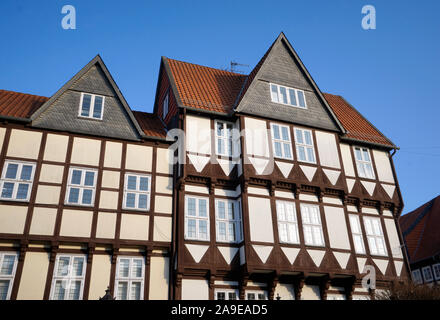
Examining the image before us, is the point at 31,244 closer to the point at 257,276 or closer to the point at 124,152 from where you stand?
the point at 124,152

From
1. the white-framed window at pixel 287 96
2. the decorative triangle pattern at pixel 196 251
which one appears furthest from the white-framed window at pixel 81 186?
the white-framed window at pixel 287 96

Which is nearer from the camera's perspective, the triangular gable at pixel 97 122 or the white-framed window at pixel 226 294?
the white-framed window at pixel 226 294

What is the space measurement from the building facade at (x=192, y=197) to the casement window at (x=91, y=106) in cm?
7

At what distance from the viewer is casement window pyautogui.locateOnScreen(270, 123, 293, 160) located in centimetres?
1953

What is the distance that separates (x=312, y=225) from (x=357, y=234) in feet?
9.52

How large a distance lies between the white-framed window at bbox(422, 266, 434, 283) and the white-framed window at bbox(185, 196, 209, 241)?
1683cm

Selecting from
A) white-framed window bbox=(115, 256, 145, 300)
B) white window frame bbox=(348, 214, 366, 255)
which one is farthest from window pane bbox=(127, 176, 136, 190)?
white window frame bbox=(348, 214, 366, 255)

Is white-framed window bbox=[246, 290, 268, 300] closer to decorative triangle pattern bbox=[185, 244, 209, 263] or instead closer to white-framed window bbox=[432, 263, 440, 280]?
decorative triangle pattern bbox=[185, 244, 209, 263]

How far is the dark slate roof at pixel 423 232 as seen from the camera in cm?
2664

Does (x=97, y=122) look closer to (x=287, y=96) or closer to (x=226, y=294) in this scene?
(x=226, y=294)

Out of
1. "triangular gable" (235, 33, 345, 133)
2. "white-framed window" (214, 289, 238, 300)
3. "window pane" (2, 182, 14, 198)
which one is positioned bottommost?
"white-framed window" (214, 289, 238, 300)

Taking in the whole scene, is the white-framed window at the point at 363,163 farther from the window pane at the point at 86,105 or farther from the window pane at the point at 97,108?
the window pane at the point at 86,105

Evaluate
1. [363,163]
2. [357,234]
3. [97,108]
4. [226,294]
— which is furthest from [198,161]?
[363,163]

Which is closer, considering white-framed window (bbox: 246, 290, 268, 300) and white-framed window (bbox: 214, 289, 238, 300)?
white-framed window (bbox: 214, 289, 238, 300)
